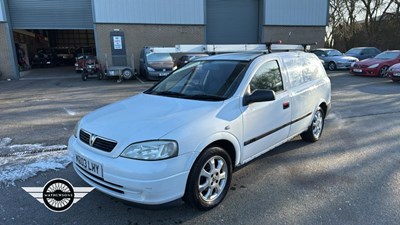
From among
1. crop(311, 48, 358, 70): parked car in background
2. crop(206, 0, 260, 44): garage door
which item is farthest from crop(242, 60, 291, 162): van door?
crop(206, 0, 260, 44): garage door

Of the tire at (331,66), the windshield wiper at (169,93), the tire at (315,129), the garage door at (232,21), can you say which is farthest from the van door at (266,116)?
the garage door at (232,21)

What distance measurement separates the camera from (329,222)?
2881 millimetres

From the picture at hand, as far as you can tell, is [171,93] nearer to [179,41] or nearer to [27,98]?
[27,98]

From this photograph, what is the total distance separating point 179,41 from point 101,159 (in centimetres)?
1903

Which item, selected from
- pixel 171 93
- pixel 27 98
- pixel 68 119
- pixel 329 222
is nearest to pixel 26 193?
pixel 171 93

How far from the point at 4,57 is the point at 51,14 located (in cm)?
406

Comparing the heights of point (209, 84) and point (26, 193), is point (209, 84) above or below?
above

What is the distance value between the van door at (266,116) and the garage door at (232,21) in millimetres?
18500

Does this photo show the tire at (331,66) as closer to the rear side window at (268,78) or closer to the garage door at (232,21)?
the garage door at (232,21)

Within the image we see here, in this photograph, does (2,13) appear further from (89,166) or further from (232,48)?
(89,166)

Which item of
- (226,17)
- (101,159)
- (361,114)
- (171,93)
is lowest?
(361,114)

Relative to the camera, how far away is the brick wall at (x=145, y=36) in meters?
19.4

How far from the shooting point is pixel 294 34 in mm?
23422

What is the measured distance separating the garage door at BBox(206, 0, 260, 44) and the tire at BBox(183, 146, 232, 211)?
19586 millimetres
